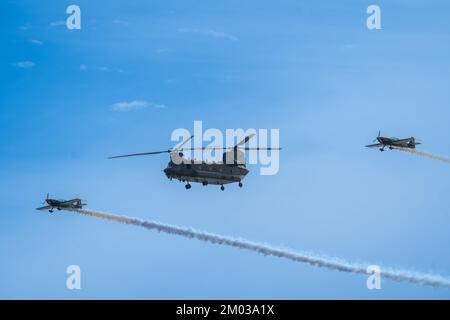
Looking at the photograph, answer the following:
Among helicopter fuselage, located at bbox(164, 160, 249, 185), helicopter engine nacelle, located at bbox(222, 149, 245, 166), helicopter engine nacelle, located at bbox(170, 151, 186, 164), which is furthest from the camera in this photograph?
helicopter engine nacelle, located at bbox(222, 149, 245, 166)

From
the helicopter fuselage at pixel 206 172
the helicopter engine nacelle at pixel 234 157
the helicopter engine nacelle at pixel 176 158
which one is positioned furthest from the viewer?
the helicopter engine nacelle at pixel 234 157

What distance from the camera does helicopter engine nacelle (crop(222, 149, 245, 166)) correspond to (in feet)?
506

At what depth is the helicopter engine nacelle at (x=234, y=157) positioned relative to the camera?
15412 centimetres

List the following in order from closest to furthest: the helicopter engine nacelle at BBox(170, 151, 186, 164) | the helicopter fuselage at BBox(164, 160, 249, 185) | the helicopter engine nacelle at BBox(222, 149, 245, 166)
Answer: the helicopter engine nacelle at BBox(170, 151, 186, 164), the helicopter fuselage at BBox(164, 160, 249, 185), the helicopter engine nacelle at BBox(222, 149, 245, 166)

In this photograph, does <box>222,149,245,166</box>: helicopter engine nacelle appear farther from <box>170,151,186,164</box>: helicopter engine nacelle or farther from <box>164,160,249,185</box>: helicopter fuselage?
<box>170,151,186,164</box>: helicopter engine nacelle

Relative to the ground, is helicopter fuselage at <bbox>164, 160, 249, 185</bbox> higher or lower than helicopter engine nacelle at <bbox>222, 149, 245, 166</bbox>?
lower

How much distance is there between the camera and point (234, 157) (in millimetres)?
154875

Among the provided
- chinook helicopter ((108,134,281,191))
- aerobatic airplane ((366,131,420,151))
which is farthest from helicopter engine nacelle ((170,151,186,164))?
aerobatic airplane ((366,131,420,151))

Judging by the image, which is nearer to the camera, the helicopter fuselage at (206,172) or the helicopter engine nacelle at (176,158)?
the helicopter engine nacelle at (176,158)

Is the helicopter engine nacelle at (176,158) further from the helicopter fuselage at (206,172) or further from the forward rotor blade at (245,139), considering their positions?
the forward rotor blade at (245,139)

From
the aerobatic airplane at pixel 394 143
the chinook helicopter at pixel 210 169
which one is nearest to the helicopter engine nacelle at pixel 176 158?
the chinook helicopter at pixel 210 169

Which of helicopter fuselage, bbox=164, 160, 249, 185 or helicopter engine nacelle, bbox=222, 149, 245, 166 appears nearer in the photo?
helicopter fuselage, bbox=164, 160, 249, 185
